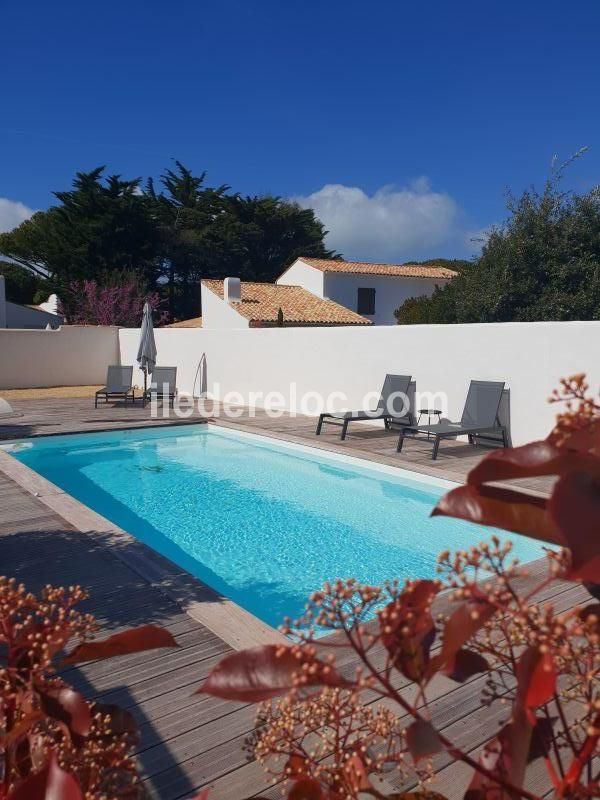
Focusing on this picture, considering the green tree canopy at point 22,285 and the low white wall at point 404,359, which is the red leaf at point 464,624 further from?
the green tree canopy at point 22,285

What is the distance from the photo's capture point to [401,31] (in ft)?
69.5

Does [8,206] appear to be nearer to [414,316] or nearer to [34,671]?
[414,316]

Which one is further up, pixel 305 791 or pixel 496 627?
pixel 496 627

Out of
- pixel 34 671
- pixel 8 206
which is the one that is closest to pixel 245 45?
pixel 34 671

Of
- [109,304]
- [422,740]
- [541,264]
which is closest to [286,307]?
[109,304]

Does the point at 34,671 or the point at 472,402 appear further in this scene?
the point at 472,402

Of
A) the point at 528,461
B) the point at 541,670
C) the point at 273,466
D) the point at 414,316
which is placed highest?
the point at 414,316

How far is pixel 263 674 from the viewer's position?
80 centimetres

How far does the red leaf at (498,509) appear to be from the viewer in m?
0.78

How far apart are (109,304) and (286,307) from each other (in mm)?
8429

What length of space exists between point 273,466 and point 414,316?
14685 millimetres

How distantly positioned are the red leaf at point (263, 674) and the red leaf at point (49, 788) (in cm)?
20

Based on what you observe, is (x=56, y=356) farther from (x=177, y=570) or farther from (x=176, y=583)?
(x=176, y=583)

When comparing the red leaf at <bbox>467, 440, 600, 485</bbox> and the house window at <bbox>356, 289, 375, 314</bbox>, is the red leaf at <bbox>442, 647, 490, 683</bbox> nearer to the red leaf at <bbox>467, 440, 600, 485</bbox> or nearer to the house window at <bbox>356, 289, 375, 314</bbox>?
the red leaf at <bbox>467, 440, 600, 485</bbox>
